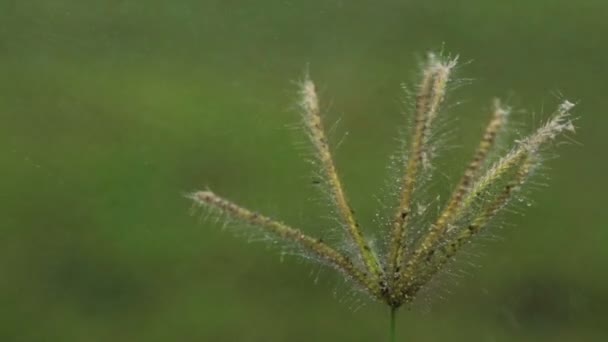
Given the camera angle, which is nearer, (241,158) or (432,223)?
(432,223)

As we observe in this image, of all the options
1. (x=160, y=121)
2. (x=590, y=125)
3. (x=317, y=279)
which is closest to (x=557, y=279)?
(x=590, y=125)

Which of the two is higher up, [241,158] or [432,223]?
[241,158]

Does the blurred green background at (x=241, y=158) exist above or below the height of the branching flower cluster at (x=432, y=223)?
above

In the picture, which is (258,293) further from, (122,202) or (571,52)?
(571,52)

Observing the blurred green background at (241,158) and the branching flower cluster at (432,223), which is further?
the blurred green background at (241,158)
